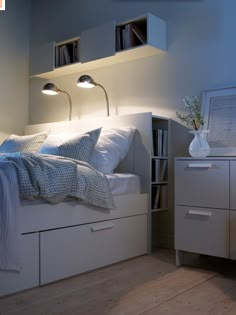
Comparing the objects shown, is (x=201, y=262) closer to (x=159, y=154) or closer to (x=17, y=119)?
(x=159, y=154)

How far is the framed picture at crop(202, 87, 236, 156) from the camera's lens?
2.46 meters

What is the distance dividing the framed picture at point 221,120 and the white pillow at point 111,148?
22.0 inches

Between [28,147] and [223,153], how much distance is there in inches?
58.0

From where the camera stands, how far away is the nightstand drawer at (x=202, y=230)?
6.77 ft

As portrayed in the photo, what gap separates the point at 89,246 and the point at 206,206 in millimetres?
728

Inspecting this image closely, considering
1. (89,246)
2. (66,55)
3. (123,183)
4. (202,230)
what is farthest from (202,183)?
(66,55)

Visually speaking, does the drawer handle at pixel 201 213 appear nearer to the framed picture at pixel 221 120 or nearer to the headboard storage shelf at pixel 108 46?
the framed picture at pixel 221 120

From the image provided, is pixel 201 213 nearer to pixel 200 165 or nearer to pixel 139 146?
pixel 200 165

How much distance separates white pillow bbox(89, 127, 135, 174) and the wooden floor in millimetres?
Answer: 689

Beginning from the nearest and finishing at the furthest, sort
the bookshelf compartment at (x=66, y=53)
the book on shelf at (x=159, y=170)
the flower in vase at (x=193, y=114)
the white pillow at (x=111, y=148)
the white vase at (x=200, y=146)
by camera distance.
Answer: the white vase at (x=200, y=146) → the flower in vase at (x=193, y=114) → the white pillow at (x=111, y=148) → the book on shelf at (x=159, y=170) → the bookshelf compartment at (x=66, y=53)

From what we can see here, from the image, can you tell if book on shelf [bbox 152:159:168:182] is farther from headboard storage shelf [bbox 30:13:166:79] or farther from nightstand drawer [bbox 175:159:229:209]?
headboard storage shelf [bbox 30:13:166:79]

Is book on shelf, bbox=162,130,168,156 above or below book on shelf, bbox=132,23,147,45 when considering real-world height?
below

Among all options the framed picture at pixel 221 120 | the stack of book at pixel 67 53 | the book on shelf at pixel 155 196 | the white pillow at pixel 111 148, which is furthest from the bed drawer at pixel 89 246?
the stack of book at pixel 67 53

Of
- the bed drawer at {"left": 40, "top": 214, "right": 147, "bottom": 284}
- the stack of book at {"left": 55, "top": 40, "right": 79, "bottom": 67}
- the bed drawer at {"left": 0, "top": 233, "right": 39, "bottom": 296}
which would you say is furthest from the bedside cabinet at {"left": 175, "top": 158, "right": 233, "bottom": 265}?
the stack of book at {"left": 55, "top": 40, "right": 79, "bottom": 67}
